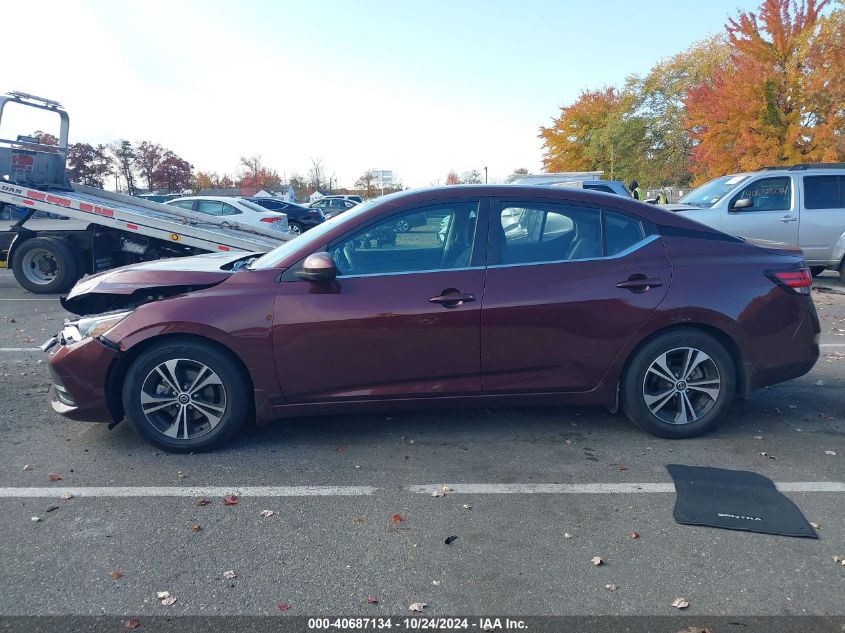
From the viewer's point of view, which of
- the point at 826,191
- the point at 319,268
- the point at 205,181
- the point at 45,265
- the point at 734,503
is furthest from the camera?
the point at 205,181

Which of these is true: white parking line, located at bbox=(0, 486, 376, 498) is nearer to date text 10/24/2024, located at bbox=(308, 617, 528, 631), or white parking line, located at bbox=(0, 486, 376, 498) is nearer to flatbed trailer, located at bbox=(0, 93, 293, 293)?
date text 10/24/2024, located at bbox=(308, 617, 528, 631)

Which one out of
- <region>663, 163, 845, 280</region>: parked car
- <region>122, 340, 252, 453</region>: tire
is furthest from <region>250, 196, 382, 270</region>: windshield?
<region>663, 163, 845, 280</region>: parked car

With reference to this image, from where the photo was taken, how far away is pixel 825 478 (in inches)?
158

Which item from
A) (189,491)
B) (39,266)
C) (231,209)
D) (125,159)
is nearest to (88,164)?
(125,159)

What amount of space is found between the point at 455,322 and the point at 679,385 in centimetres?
156

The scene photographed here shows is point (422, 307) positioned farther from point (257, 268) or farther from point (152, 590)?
point (152, 590)

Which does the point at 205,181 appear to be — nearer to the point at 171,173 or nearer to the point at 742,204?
the point at 171,173

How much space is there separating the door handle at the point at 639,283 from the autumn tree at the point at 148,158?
67.8m

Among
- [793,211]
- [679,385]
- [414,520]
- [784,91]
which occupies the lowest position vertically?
[414,520]

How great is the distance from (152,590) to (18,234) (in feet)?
34.8

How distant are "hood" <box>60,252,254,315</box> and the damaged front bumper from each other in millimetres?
363

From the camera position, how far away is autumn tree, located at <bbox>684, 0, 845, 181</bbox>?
830 inches

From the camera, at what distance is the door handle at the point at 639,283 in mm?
4480

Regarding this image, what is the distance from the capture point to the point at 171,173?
67625 millimetres
